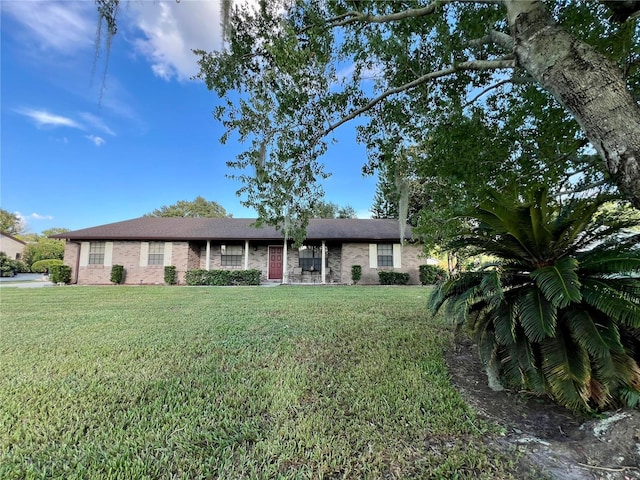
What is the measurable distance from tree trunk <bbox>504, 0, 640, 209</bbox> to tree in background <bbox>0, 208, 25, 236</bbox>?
59.1 m

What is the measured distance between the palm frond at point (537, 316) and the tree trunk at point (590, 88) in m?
0.93

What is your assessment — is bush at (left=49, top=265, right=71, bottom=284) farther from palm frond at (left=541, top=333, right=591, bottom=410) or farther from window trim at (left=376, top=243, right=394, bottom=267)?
palm frond at (left=541, top=333, right=591, bottom=410)

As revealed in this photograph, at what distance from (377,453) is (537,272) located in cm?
189

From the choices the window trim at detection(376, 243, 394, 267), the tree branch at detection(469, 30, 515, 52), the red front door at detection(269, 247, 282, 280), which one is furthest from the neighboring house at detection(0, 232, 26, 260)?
the tree branch at detection(469, 30, 515, 52)

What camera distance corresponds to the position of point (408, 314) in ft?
20.3

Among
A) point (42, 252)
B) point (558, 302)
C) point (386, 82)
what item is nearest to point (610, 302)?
point (558, 302)

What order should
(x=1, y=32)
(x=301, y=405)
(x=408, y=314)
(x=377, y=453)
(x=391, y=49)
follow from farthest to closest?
(x=408, y=314), (x=1, y=32), (x=391, y=49), (x=301, y=405), (x=377, y=453)

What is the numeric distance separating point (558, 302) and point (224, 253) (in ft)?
52.9

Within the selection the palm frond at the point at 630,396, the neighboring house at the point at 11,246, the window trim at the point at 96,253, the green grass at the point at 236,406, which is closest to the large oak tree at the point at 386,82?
the palm frond at the point at 630,396

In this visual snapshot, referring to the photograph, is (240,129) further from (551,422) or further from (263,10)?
(551,422)

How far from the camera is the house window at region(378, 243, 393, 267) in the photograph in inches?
621

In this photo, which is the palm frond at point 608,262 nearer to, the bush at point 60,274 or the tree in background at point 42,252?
the bush at point 60,274

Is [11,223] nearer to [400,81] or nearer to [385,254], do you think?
[385,254]

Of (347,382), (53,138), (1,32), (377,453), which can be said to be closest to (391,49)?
(347,382)
